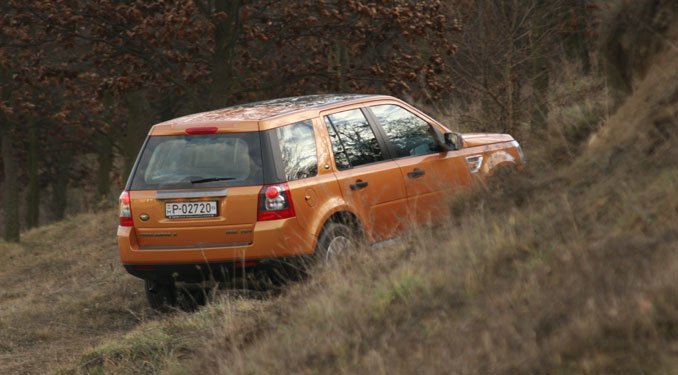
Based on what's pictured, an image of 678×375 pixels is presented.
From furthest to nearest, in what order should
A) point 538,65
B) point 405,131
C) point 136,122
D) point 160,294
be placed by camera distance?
1. point 136,122
2. point 538,65
3. point 405,131
4. point 160,294

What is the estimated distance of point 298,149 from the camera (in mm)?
9148

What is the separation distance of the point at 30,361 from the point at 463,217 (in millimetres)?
3718

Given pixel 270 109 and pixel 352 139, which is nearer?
pixel 270 109

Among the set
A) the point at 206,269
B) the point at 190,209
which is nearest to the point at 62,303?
the point at 206,269

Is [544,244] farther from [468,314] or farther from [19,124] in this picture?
[19,124]

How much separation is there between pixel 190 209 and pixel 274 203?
2.37ft

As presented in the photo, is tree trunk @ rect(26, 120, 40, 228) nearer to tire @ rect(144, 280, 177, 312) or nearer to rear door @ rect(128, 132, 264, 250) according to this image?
tire @ rect(144, 280, 177, 312)

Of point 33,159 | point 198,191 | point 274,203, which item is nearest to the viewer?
point 274,203

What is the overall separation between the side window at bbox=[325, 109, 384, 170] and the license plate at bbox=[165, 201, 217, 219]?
1173 mm

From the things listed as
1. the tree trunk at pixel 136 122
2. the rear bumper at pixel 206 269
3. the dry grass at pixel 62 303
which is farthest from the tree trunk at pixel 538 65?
the tree trunk at pixel 136 122

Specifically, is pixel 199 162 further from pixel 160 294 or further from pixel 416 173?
pixel 416 173

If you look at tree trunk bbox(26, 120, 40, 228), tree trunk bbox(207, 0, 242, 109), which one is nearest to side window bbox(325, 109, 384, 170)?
tree trunk bbox(207, 0, 242, 109)

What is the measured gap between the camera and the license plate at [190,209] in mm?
8953

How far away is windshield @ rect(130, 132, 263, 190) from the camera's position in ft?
29.3
